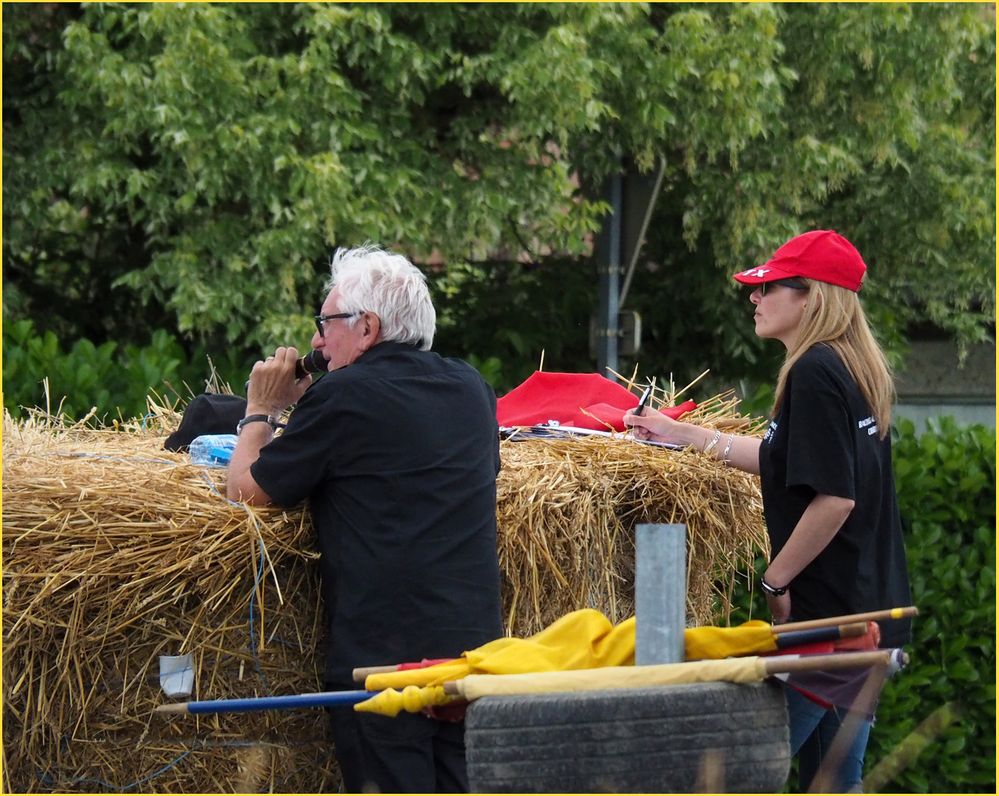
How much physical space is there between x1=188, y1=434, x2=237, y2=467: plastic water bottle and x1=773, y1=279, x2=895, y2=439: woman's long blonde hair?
4.39ft

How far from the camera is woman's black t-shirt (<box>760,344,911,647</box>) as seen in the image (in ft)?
10.9

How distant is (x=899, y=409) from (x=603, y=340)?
265 inches

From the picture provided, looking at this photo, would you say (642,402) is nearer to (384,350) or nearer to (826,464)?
(826,464)

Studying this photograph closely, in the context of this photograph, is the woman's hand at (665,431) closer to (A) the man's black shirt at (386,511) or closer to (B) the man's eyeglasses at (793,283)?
(B) the man's eyeglasses at (793,283)

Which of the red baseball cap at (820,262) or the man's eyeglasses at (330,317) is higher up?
the red baseball cap at (820,262)

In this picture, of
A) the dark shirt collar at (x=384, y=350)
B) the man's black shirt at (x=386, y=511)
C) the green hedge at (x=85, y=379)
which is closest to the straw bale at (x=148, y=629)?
the man's black shirt at (x=386, y=511)

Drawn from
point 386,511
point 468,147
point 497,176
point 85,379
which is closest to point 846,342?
point 386,511

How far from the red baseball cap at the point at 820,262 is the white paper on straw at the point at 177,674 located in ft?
5.37

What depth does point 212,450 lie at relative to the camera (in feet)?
11.7

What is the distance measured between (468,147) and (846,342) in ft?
14.6

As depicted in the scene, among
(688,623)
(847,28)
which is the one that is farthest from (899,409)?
(688,623)

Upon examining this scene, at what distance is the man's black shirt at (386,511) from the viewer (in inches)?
122

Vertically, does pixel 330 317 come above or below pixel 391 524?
above

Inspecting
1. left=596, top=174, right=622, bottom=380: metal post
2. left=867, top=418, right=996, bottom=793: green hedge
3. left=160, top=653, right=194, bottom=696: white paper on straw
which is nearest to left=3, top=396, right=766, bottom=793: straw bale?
left=160, top=653, right=194, bottom=696: white paper on straw
